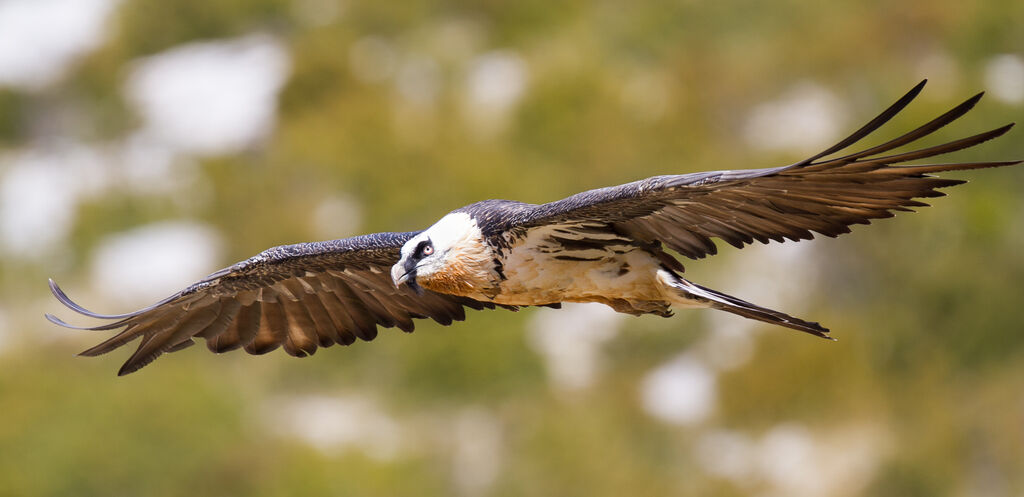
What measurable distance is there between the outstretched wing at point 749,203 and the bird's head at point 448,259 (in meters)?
0.28

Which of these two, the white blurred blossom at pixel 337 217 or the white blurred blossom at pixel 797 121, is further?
the white blurred blossom at pixel 797 121

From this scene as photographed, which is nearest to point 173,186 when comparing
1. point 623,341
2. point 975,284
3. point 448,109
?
point 448,109

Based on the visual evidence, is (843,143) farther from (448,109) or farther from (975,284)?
(448,109)

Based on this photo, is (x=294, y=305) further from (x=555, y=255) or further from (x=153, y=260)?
(x=153, y=260)

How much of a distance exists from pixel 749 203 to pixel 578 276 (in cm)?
145

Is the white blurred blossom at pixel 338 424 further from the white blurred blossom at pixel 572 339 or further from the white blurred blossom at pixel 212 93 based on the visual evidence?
the white blurred blossom at pixel 212 93

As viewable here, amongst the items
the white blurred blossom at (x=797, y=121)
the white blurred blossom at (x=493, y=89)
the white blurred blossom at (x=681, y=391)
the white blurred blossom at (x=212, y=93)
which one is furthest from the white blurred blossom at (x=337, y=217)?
the white blurred blossom at (x=797, y=121)

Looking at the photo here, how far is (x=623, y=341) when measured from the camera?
141 feet

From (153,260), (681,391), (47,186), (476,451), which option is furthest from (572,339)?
(47,186)

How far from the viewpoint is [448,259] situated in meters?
9.84

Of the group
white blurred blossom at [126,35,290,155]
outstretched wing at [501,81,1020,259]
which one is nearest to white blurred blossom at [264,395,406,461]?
white blurred blossom at [126,35,290,155]

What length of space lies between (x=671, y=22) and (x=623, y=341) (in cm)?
1904

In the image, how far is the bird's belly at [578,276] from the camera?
973 cm

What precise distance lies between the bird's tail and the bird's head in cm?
120
